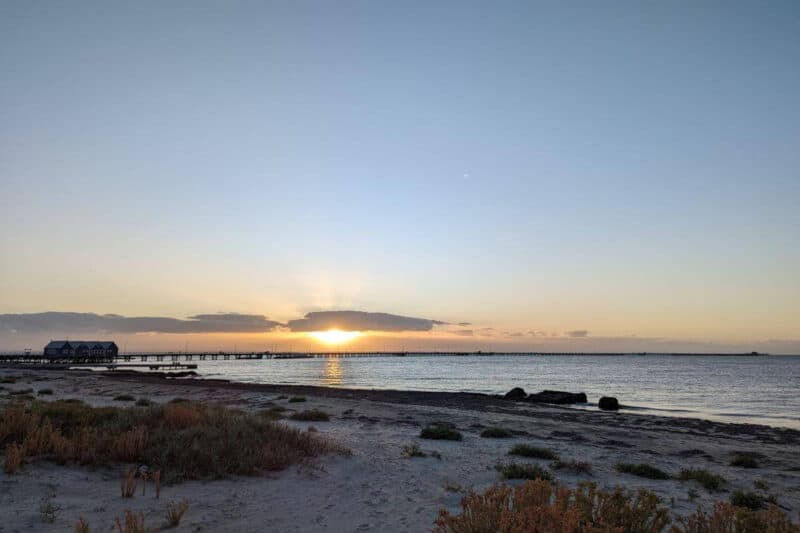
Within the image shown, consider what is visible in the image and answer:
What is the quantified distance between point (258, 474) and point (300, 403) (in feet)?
64.0

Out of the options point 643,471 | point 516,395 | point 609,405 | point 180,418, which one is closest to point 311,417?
point 180,418

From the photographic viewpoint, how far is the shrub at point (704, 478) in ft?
37.2

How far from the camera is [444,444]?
52.6 ft

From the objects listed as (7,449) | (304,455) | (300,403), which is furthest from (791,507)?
(300,403)

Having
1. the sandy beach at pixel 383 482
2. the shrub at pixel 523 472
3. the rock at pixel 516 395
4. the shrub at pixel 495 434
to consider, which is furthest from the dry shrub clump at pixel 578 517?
the rock at pixel 516 395

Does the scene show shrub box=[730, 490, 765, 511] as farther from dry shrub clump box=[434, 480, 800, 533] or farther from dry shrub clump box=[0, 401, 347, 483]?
dry shrub clump box=[0, 401, 347, 483]

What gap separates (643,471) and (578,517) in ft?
28.8

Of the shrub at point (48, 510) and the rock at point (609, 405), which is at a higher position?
the shrub at point (48, 510)

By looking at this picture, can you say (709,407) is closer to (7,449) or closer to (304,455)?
(304,455)

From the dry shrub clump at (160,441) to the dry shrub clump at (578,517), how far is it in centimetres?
646

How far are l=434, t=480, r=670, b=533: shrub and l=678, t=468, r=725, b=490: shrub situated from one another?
23.4 ft

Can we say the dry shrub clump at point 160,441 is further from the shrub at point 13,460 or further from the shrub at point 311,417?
the shrub at point 311,417

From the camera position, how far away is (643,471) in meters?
12.4

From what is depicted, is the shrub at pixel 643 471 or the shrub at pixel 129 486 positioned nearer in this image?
the shrub at pixel 129 486
